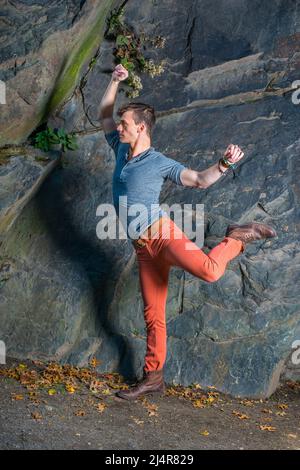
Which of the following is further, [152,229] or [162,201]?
[162,201]

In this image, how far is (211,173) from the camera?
562 centimetres

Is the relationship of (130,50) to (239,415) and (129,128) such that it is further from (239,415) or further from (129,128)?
(239,415)

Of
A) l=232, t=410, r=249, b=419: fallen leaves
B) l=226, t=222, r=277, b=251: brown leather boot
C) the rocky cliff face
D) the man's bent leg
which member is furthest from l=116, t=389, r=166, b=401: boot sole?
l=226, t=222, r=277, b=251: brown leather boot

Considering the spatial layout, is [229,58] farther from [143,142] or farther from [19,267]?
[19,267]

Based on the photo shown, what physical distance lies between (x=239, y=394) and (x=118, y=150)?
10.7 feet

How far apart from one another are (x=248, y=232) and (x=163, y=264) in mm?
977

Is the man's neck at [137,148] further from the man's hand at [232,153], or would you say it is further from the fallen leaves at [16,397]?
the fallen leaves at [16,397]

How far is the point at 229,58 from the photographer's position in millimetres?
8727

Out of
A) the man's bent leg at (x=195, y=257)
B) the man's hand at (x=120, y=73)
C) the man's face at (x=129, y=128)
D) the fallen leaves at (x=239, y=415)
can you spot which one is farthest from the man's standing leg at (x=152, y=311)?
the man's hand at (x=120, y=73)

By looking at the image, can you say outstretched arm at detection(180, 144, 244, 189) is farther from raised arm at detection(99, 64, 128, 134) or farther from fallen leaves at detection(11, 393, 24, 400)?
fallen leaves at detection(11, 393, 24, 400)

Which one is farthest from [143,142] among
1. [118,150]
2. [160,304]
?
[160,304]

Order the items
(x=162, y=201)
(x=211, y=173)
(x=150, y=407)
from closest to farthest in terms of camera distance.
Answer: (x=211, y=173) < (x=150, y=407) < (x=162, y=201)

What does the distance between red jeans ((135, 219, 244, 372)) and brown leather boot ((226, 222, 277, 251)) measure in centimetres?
7

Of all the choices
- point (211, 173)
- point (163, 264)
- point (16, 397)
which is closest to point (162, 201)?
point (163, 264)
